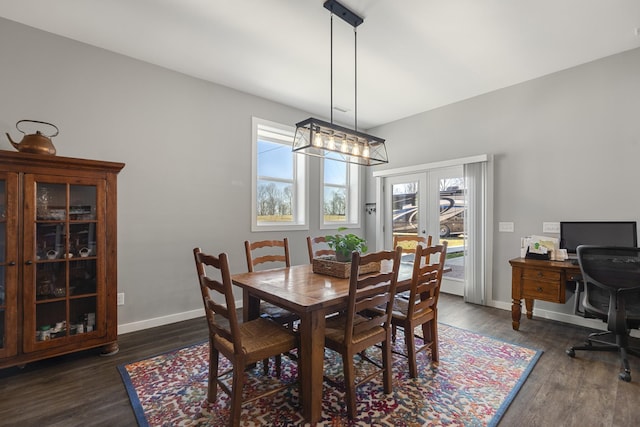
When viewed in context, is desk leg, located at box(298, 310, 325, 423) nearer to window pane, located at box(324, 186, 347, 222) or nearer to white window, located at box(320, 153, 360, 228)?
white window, located at box(320, 153, 360, 228)

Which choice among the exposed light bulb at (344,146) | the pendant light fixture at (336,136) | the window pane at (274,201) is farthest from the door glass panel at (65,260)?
the exposed light bulb at (344,146)

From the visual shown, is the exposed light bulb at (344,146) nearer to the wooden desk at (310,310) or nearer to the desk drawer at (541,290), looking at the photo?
the wooden desk at (310,310)

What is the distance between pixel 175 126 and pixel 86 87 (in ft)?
2.70

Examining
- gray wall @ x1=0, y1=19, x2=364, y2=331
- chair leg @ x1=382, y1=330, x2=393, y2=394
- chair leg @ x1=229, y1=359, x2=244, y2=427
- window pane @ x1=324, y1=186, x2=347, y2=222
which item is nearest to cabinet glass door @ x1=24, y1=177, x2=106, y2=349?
gray wall @ x1=0, y1=19, x2=364, y2=331

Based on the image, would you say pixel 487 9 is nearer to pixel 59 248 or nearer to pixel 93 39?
pixel 93 39

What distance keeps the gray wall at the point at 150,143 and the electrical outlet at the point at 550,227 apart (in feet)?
11.6

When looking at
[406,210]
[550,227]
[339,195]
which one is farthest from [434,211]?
[339,195]

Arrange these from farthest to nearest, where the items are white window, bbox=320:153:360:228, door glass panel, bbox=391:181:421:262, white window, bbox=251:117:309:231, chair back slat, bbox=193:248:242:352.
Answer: white window, bbox=320:153:360:228
door glass panel, bbox=391:181:421:262
white window, bbox=251:117:309:231
chair back slat, bbox=193:248:242:352

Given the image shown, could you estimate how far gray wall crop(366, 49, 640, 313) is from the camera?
302 cm

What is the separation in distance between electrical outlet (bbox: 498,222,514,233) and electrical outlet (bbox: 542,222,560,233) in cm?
34

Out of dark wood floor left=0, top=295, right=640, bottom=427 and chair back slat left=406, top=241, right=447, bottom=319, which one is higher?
chair back slat left=406, top=241, right=447, bottom=319

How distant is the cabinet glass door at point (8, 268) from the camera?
2178mm

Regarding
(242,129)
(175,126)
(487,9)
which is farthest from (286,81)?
(487,9)

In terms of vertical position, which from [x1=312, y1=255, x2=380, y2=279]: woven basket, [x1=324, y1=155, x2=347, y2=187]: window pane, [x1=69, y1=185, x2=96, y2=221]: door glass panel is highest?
[x1=324, y1=155, x2=347, y2=187]: window pane
